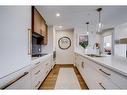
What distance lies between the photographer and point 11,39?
4.25ft

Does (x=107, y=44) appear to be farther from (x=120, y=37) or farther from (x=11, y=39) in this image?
(x=11, y=39)

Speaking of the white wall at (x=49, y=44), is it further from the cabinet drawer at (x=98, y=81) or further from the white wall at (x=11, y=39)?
the white wall at (x=11, y=39)

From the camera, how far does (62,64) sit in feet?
25.9

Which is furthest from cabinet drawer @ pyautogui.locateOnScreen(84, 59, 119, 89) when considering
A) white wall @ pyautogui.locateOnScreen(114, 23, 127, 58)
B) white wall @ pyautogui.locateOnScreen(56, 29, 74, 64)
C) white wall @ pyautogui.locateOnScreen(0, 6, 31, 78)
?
white wall @ pyautogui.locateOnScreen(56, 29, 74, 64)

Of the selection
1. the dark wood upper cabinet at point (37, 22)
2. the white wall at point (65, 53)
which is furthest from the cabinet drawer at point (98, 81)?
the white wall at point (65, 53)

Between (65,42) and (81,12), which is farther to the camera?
(65,42)

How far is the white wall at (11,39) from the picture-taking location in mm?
1114

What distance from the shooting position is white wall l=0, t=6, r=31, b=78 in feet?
3.66

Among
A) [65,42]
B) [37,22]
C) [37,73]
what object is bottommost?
[37,73]

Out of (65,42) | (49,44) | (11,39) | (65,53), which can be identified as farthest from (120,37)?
(11,39)

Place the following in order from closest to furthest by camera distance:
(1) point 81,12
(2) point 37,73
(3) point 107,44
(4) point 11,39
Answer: (4) point 11,39 → (2) point 37,73 → (1) point 81,12 → (3) point 107,44

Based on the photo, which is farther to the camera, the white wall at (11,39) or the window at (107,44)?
the window at (107,44)

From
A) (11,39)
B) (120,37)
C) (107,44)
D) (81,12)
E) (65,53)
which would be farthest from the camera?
(107,44)

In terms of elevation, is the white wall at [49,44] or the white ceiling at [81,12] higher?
the white ceiling at [81,12]
